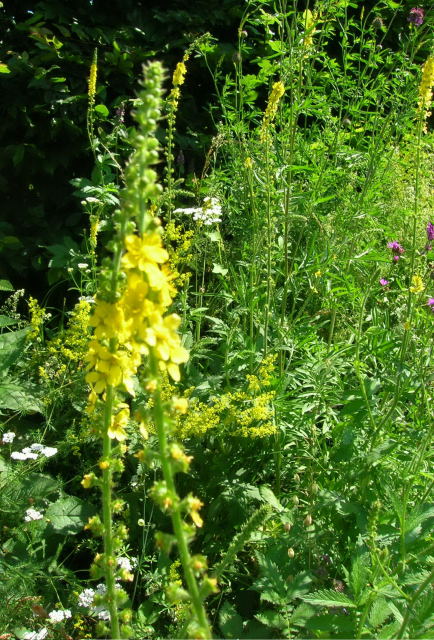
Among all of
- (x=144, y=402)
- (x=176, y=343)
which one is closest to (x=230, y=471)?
(x=144, y=402)

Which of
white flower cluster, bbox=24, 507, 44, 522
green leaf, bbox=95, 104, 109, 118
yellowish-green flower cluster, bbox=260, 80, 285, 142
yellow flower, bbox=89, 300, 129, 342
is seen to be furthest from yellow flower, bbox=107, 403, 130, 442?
green leaf, bbox=95, 104, 109, 118

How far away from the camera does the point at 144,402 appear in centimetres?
278

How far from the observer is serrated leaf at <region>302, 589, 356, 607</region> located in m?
1.82

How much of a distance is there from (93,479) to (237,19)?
4.54 m

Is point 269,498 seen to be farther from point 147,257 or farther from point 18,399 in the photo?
point 147,257

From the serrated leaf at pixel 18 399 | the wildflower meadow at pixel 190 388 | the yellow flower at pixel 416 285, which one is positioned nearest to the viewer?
the wildflower meadow at pixel 190 388

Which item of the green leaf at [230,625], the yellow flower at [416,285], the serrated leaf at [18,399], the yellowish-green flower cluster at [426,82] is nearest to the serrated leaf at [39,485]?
the serrated leaf at [18,399]

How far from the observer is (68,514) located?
2.53 meters

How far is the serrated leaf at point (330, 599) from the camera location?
71.5 inches

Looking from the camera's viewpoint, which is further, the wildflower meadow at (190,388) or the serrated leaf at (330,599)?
the serrated leaf at (330,599)

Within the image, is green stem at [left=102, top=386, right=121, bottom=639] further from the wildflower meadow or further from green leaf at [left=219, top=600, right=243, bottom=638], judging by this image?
green leaf at [left=219, top=600, right=243, bottom=638]

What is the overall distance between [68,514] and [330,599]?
3.86 feet

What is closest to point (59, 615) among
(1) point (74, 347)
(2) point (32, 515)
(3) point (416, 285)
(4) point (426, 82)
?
(2) point (32, 515)

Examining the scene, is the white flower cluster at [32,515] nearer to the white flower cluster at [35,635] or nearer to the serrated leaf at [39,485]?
the serrated leaf at [39,485]
